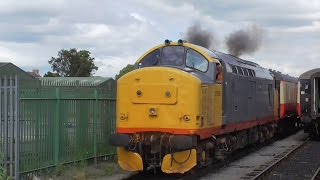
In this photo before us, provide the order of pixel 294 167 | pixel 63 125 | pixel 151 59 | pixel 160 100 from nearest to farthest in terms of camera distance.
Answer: pixel 160 100 < pixel 63 125 < pixel 151 59 < pixel 294 167

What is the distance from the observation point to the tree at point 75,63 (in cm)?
8856

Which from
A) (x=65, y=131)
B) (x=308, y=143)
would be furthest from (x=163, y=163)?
(x=308, y=143)

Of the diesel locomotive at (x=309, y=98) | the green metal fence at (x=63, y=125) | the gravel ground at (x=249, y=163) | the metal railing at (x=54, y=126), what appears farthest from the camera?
the diesel locomotive at (x=309, y=98)

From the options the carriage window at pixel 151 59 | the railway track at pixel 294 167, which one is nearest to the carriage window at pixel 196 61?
the carriage window at pixel 151 59

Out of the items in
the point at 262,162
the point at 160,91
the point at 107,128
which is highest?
the point at 160,91

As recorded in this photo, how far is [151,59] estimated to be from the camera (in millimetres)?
12195

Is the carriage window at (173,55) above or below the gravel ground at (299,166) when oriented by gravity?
above

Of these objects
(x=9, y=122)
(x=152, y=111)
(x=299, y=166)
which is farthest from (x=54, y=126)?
(x=299, y=166)

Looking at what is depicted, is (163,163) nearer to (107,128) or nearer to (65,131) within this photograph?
(65,131)

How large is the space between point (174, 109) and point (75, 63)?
262ft

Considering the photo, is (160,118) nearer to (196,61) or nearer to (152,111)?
(152,111)

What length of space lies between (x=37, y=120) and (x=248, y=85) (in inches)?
284

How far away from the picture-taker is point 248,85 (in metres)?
15.3

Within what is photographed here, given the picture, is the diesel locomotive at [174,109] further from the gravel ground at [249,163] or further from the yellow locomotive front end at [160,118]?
the gravel ground at [249,163]
